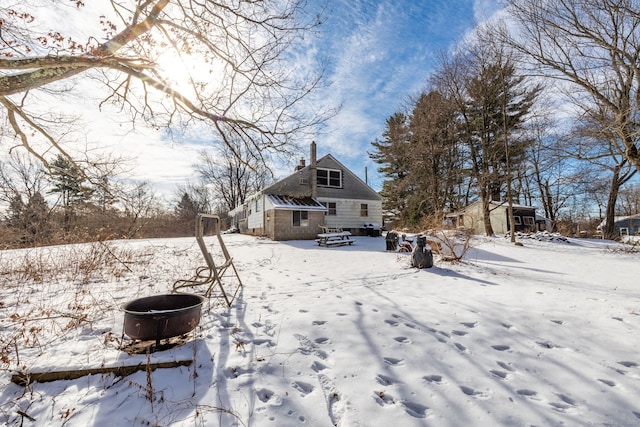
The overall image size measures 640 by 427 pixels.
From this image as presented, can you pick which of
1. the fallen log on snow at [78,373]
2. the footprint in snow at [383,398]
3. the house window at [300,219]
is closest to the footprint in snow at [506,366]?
the footprint in snow at [383,398]

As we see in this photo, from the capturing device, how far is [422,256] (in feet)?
25.3

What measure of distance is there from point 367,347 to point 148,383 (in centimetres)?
216

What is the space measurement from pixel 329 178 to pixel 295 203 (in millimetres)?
4166

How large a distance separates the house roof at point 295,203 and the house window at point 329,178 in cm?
189

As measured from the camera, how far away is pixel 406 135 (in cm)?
2370

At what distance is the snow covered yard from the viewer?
6.60 feet

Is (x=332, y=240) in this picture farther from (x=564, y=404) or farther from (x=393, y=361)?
(x=564, y=404)

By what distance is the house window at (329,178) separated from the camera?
20.8 m

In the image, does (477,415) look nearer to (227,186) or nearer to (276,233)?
(276,233)

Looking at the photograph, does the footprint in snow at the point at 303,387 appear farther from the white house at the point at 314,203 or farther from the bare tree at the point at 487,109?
the bare tree at the point at 487,109

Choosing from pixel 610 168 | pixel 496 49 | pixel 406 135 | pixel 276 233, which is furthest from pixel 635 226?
pixel 276 233

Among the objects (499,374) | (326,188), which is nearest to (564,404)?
(499,374)

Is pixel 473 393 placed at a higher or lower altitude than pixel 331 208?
lower

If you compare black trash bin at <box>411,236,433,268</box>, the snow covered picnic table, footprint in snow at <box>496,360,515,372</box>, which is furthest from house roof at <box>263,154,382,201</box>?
footprint in snow at <box>496,360,515,372</box>
